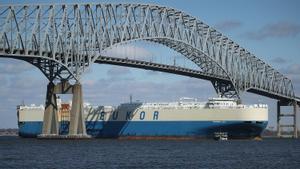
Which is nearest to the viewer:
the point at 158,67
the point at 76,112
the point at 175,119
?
the point at 76,112

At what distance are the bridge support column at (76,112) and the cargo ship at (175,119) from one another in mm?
25131

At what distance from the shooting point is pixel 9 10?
114 metres

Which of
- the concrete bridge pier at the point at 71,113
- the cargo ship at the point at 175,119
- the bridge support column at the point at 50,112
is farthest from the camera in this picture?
the cargo ship at the point at 175,119

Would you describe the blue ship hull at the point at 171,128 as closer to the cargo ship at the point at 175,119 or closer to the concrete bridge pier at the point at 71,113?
the cargo ship at the point at 175,119

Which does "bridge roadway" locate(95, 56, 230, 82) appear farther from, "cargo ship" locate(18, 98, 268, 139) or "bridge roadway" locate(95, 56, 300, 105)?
"cargo ship" locate(18, 98, 268, 139)

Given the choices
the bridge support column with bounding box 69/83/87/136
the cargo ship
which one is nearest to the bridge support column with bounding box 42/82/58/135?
the bridge support column with bounding box 69/83/87/136

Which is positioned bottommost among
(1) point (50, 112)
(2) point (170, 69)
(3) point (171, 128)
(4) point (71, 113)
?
(3) point (171, 128)

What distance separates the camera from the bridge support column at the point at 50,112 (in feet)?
406

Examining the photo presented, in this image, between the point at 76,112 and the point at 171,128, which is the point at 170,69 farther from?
the point at 76,112

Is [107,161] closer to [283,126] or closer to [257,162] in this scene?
[257,162]

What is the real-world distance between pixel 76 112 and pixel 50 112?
663cm

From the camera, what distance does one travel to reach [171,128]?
463 ft

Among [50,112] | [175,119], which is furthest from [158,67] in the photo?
[50,112]

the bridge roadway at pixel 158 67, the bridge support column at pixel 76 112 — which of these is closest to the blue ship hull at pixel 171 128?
the bridge roadway at pixel 158 67
